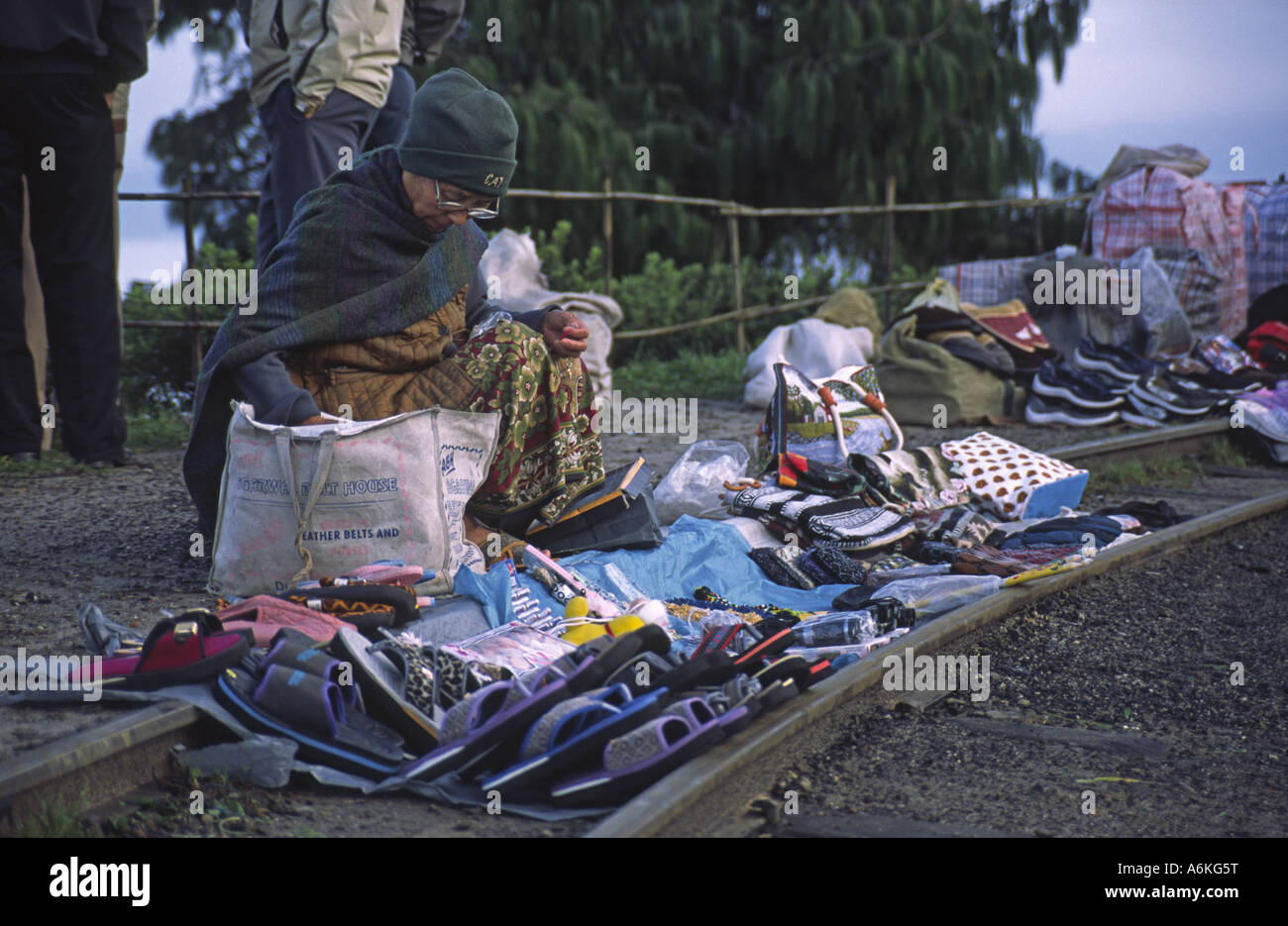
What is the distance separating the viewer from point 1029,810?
237 cm

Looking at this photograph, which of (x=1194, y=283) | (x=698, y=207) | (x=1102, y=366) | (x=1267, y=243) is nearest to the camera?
(x=1102, y=366)

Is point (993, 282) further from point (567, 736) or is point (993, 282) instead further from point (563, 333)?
point (567, 736)

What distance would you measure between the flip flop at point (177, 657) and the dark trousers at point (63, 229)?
10.2ft

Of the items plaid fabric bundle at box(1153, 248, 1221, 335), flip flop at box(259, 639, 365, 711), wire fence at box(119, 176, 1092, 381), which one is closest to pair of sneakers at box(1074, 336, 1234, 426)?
plaid fabric bundle at box(1153, 248, 1221, 335)

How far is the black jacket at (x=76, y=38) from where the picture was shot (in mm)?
4875

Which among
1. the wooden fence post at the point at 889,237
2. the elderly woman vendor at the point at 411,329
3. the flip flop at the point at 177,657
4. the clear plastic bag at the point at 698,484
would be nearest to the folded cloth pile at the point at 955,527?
the clear plastic bag at the point at 698,484

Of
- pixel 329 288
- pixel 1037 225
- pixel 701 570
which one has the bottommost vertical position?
pixel 701 570

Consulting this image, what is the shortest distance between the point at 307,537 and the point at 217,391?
23.5 inches

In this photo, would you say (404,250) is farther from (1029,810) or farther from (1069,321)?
(1069,321)

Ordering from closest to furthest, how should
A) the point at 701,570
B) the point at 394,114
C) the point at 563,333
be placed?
the point at 563,333, the point at 701,570, the point at 394,114

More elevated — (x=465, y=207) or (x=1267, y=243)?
(x=1267, y=243)

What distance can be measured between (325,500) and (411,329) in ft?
2.41

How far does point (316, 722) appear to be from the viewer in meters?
2.40

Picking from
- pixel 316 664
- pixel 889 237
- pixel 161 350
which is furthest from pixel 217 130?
pixel 316 664
